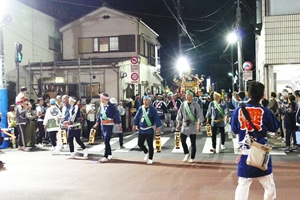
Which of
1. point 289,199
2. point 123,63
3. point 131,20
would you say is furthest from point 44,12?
point 289,199

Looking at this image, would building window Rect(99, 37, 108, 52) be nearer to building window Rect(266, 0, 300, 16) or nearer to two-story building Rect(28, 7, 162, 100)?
two-story building Rect(28, 7, 162, 100)

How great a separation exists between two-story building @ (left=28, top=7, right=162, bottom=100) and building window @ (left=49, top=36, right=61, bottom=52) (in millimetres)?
991

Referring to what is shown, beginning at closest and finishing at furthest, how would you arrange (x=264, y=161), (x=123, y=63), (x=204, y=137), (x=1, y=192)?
(x=264, y=161)
(x=1, y=192)
(x=204, y=137)
(x=123, y=63)

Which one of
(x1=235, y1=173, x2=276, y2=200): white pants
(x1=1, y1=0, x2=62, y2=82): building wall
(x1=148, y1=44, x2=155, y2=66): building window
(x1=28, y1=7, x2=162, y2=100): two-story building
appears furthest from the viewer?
(x1=148, y1=44, x2=155, y2=66): building window

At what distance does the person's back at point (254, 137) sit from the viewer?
15.5ft

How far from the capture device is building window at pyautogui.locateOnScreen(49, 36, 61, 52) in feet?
89.9

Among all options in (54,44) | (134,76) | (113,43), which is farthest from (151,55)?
(134,76)

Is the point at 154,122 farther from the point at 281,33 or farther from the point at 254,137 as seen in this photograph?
the point at 281,33

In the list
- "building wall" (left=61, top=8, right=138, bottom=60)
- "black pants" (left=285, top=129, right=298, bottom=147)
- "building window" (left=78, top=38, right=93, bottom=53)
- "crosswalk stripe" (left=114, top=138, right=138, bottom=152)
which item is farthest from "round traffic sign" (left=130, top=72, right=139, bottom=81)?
"building window" (left=78, top=38, right=93, bottom=53)

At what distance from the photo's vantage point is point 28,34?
2466 centimetres

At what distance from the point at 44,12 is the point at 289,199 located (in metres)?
26.5

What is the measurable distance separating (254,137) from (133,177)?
12.8 feet

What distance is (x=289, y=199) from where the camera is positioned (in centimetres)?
618

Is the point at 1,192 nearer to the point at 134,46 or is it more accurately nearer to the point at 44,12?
the point at 134,46
